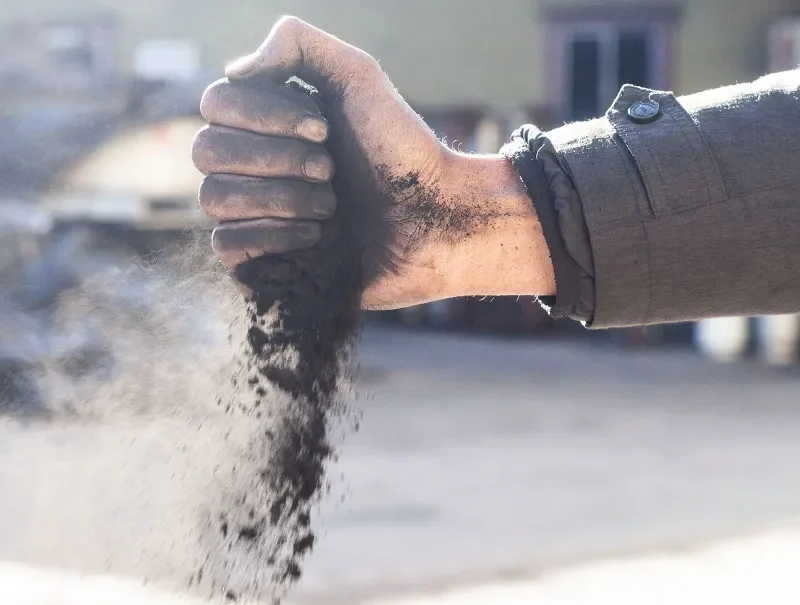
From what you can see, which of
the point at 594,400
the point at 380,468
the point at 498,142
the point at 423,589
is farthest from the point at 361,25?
the point at 423,589

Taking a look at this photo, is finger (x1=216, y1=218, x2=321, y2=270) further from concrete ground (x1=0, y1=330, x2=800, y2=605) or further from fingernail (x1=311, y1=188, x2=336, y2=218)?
concrete ground (x1=0, y1=330, x2=800, y2=605)

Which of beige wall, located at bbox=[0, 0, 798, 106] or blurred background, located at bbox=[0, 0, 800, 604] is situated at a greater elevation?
beige wall, located at bbox=[0, 0, 798, 106]

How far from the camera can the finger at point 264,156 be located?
1.51m

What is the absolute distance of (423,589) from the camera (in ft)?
11.7

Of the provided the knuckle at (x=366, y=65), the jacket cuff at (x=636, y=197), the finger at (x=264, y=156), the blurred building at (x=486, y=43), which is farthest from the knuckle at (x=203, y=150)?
the blurred building at (x=486, y=43)

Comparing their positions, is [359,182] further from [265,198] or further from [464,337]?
[464,337]

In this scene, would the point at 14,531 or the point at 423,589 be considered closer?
the point at 14,531

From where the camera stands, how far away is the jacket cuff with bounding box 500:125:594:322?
4.91 feet

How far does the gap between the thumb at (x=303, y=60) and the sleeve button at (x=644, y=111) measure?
1.22ft

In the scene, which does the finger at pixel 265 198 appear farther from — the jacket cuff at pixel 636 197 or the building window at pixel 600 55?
the building window at pixel 600 55

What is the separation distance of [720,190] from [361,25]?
8553 millimetres

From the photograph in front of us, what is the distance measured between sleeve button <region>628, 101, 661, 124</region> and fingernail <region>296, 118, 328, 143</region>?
1.43 feet

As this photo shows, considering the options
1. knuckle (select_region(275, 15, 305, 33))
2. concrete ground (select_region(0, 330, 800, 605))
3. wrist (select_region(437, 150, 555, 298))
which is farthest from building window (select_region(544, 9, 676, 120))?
knuckle (select_region(275, 15, 305, 33))

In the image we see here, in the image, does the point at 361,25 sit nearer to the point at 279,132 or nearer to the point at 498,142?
the point at 498,142
